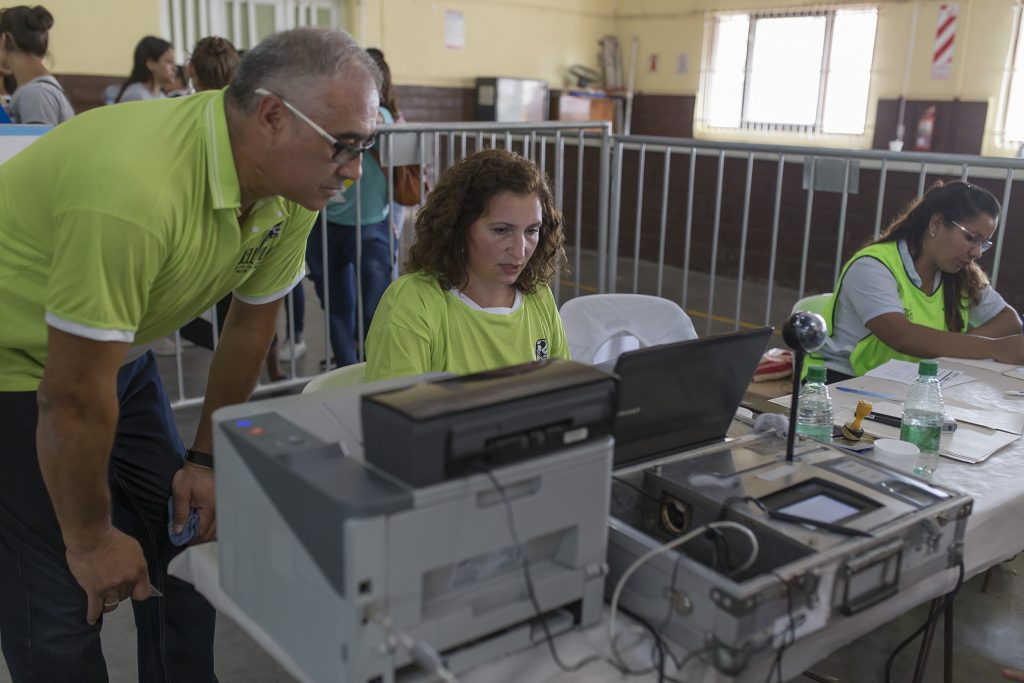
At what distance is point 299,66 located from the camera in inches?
50.4

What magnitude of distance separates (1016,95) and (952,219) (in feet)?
19.1

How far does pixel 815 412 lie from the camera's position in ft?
6.43

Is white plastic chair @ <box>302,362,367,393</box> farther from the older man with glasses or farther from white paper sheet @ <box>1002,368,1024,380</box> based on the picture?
white paper sheet @ <box>1002,368,1024,380</box>

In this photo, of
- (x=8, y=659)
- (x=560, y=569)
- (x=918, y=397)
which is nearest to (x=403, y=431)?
(x=560, y=569)

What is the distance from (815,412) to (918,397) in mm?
267

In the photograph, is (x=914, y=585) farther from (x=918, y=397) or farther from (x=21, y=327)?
(x=21, y=327)

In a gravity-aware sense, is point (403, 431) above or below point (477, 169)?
below

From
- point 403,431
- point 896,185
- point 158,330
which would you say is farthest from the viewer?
point 896,185

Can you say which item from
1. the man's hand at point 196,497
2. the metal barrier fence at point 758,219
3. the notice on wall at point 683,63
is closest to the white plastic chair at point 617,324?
the man's hand at point 196,497

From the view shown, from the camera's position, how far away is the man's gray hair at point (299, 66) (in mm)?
1280

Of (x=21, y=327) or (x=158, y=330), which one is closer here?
(x=21, y=327)

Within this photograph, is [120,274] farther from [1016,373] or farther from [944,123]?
[944,123]

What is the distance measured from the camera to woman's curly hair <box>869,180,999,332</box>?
263 cm

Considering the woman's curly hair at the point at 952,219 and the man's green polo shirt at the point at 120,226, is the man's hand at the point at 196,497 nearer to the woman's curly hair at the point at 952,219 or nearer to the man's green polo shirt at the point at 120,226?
the man's green polo shirt at the point at 120,226
